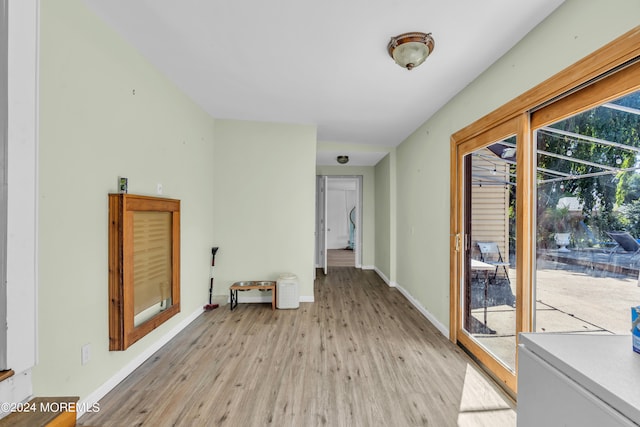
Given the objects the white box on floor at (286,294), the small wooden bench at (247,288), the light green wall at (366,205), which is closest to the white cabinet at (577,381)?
the white box on floor at (286,294)

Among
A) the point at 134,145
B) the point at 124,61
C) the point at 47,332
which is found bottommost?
the point at 47,332

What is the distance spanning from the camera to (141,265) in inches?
87.5

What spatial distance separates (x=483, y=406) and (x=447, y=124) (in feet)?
8.52

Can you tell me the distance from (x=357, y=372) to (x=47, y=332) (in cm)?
209

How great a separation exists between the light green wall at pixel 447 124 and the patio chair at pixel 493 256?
47 cm

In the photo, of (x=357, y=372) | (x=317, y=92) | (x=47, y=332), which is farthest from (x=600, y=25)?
(x=47, y=332)

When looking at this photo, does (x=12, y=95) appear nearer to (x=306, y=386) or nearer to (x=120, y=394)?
(x=120, y=394)

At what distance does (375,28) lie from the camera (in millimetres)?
1822

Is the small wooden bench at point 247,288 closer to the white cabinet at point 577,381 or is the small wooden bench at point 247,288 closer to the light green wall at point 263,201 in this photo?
the light green wall at point 263,201

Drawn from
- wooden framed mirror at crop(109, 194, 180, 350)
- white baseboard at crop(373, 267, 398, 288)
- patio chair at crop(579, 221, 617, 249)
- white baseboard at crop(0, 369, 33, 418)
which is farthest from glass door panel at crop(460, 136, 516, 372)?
wooden framed mirror at crop(109, 194, 180, 350)

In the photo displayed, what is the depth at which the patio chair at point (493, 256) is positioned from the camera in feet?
7.10

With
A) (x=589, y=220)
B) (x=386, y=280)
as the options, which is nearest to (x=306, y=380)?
(x=589, y=220)

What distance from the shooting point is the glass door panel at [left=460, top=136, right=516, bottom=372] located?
6.74 ft

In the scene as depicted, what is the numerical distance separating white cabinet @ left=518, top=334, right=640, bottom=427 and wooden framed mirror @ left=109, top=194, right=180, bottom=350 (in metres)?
2.40
